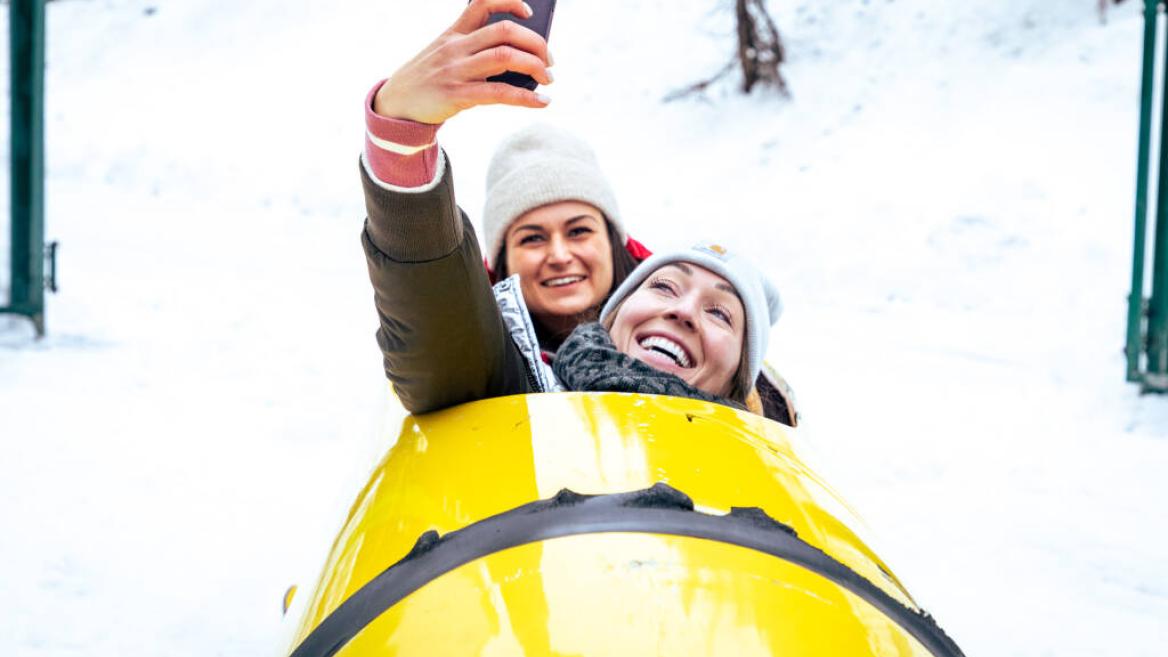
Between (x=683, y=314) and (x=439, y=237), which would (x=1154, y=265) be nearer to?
(x=683, y=314)

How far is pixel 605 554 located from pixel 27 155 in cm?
472

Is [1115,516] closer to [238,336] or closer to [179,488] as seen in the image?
[179,488]

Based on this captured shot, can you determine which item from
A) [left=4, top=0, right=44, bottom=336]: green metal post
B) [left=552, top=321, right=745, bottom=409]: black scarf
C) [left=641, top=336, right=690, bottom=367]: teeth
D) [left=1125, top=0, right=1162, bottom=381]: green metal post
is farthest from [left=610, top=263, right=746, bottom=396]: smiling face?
[left=4, top=0, right=44, bottom=336]: green metal post

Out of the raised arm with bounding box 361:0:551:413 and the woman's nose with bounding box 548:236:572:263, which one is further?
the woman's nose with bounding box 548:236:572:263

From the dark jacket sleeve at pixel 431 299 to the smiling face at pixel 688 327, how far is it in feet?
1.41

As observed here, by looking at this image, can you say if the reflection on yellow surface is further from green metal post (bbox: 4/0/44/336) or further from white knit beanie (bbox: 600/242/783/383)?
green metal post (bbox: 4/0/44/336)

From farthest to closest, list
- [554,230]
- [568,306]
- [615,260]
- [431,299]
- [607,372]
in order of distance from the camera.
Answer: [615,260] → [554,230] → [568,306] → [607,372] → [431,299]

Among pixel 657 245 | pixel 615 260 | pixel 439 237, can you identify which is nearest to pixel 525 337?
pixel 439 237

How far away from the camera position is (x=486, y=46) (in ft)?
4.66

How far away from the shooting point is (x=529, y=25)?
144 cm

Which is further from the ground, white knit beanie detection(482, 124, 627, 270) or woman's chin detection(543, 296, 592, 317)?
white knit beanie detection(482, 124, 627, 270)

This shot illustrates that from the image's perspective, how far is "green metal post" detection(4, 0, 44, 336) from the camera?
4.92 m

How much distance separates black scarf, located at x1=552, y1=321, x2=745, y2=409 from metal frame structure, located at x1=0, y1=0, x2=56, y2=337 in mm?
3974

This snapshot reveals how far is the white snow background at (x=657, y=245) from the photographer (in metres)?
3.16
